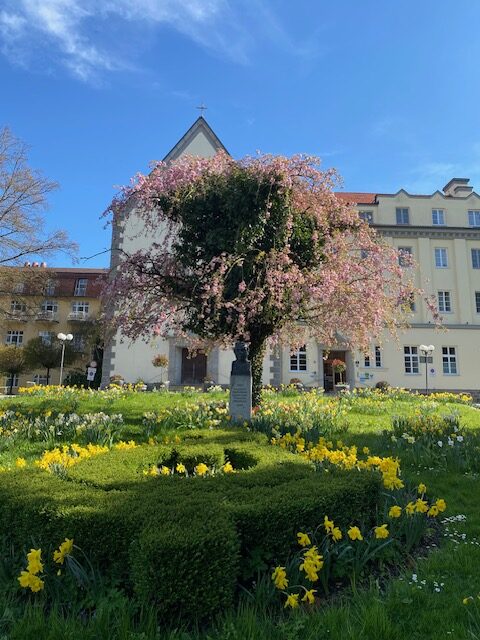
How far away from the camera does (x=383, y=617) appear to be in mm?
2822

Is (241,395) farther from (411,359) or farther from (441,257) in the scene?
(441,257)

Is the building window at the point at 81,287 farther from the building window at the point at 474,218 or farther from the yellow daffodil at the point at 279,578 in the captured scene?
the yellow daffodil at the point at 279,578

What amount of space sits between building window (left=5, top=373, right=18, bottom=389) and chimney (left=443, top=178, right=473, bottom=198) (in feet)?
130

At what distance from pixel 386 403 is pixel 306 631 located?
12.5 metres

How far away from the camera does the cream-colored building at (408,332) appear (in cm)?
2616

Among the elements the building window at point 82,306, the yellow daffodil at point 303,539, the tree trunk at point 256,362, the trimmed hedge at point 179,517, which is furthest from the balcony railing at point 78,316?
the yellow daffodil at point 303,539

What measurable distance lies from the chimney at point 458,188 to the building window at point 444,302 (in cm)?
880

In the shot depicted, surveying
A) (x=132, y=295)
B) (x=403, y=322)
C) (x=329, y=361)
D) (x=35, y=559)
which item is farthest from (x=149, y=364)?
(x=35, y=559)

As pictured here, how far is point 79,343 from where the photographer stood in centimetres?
4406

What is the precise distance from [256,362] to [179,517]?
8748 millimetres

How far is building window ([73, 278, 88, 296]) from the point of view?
47513 millimetres

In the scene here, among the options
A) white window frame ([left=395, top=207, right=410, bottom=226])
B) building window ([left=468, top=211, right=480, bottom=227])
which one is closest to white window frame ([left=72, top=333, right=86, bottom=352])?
white window frame ([left=395, top=207, right=410, bottom=226])

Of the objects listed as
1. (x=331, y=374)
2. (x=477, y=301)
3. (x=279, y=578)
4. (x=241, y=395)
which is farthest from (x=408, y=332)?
(x=279, y=578)

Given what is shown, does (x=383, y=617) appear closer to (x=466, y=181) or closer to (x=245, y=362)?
(x=245, y=362)
